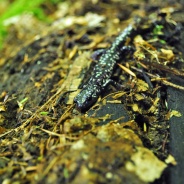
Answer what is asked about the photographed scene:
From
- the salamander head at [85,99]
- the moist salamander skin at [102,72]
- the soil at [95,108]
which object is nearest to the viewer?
the soil at [95,108]

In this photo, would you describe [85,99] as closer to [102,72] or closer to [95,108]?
[95,108]

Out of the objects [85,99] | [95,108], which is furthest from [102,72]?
[95,108]

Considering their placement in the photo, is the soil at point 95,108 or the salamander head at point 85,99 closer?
the soil at point 95,108

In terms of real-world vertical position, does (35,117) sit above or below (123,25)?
above

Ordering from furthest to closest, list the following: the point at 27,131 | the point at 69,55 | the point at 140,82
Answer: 1. the point at 69,55
2. the point at 140,82
3. the point at 27,131

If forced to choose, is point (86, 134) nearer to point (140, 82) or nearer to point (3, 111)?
point (140, 82)

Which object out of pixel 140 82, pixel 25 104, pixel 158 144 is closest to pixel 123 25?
pixel 140 82

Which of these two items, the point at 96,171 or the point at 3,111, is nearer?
the point at 96,171
